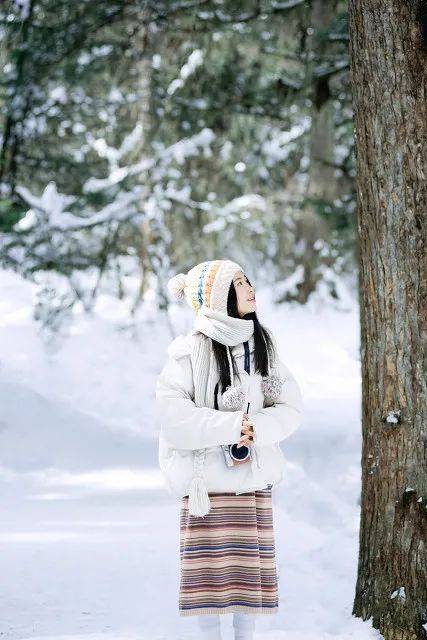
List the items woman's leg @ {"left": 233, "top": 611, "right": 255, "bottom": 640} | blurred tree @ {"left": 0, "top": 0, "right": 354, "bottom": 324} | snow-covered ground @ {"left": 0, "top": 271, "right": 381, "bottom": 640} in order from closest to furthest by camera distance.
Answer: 1. woman's leg @ {"left": 233, "top": 611, "right": 255, "bottom": 640}
2. snow-covered ground @ {"left": 0, "top": 271, "right": 381, "bottom": 640}
3. blurred tree @ {"left": 0, "top": 0, "right": 354, "bottom": 324}

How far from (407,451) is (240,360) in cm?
95

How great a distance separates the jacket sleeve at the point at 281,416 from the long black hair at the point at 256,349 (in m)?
0.10

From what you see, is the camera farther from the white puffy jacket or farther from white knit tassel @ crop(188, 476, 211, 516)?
white knit tassel @ crop(188, 476, 211, 516)

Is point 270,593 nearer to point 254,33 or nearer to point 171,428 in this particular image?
point 171,428

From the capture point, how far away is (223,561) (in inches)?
146

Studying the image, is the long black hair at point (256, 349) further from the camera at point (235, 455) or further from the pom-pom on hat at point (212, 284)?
the camera at point (235, 455)

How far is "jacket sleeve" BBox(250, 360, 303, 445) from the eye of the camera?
369cm

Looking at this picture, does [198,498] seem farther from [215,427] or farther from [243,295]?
[243,295]

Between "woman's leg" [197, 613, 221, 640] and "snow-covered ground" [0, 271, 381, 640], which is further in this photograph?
"snow-covered ground" [0, 271, 381, 640]

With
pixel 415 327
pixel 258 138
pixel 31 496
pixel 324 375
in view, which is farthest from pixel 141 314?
pixel 415 327

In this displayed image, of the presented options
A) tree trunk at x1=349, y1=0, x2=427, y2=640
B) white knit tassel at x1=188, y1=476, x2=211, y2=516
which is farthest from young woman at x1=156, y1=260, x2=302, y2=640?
tree trunk at x1=349, y1=0, x2=427, y2=640

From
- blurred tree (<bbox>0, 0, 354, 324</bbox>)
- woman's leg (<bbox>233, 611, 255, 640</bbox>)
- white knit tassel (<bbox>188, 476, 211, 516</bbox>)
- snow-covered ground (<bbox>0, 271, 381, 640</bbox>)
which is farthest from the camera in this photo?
blurred tree (<bbox>0, 0, 354, 324</bbox>)

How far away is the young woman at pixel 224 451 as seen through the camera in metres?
3.67

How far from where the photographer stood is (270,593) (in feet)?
12.3
